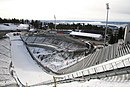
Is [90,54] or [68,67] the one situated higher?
[90,54]

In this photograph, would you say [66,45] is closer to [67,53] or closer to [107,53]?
[67,53]

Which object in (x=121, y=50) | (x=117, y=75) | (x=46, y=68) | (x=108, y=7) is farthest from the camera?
(x=108, y=7)

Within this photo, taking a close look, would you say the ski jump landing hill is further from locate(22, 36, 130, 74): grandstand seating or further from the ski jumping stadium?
locate(22, 36, 130, 74): grandstand seating

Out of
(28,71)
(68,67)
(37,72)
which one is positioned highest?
(68,67)

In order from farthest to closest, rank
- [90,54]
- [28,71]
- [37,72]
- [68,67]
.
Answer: [90,54], [28,71], [68,67], [37,72]

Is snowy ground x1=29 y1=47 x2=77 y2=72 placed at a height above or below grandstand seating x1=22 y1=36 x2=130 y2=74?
below

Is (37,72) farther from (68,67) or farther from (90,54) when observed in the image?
(90,54)

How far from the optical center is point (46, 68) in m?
21.2

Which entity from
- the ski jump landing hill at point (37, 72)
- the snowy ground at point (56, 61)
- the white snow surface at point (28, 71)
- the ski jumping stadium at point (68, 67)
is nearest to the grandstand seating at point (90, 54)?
the ski jumping stadium at point (68, 67)

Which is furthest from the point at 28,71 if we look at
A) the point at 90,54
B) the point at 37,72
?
the point at 90,54

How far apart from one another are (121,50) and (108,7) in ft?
31.3

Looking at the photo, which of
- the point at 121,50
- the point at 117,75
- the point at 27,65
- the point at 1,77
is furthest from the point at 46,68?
the point at 117,75

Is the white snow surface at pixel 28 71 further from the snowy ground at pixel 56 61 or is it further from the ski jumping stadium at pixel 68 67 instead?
the snowy ground at pixel 56 61

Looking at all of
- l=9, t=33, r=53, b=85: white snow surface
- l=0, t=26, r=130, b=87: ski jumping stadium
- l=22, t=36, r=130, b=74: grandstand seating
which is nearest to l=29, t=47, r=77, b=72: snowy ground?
l=0, t=26, r=130, b=87: ski jumping stadium
